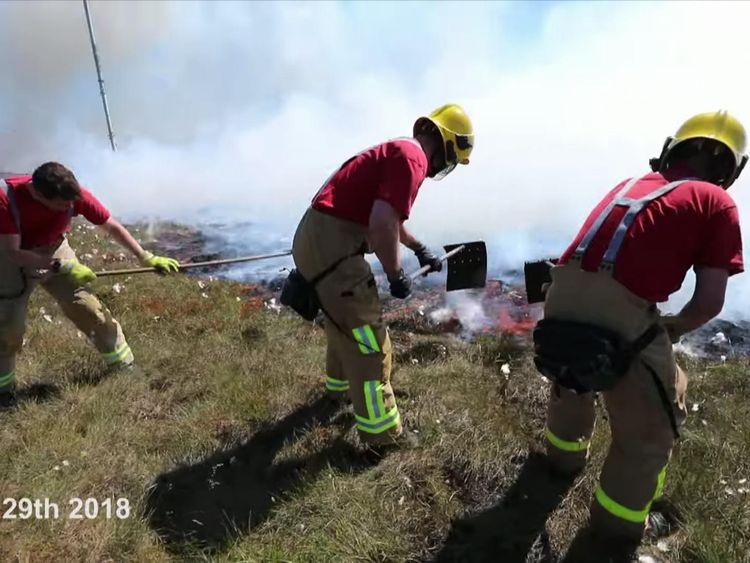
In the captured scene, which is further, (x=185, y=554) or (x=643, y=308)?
(x=185, y=554)

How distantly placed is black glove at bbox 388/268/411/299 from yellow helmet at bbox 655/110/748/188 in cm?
145

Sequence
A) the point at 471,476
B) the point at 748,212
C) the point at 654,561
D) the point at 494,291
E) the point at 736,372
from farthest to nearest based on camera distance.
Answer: the point at 748,212
the point at 494,291
the point at 736,372
the point at 471,476
the point at 654,561

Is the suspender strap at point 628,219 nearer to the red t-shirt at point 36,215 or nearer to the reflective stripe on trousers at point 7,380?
the red t-shirt at point 36,215

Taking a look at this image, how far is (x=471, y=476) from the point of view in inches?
119

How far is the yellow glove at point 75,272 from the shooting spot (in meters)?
4.10

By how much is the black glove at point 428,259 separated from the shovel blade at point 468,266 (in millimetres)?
416

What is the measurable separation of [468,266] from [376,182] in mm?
1563

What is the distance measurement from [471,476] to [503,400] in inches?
34.2

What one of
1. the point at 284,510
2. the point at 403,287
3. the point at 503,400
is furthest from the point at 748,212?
the point at 284,510

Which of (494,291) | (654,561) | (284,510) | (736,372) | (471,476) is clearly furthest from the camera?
(494,291)

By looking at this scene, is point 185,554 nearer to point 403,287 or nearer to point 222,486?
point 222,486

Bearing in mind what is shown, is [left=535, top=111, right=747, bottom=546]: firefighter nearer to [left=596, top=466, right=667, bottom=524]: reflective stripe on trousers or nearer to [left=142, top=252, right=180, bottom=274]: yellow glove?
[left=596, top=466, right=667, bottom=524]: reflective stripe on trousers

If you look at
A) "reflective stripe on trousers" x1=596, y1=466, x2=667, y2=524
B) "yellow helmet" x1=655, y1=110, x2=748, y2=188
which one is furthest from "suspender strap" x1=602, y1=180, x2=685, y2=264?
"reflective stripe on trousers" x1=596, y1=466, x2=667, y2=524

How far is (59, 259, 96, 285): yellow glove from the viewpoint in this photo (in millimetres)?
4095
